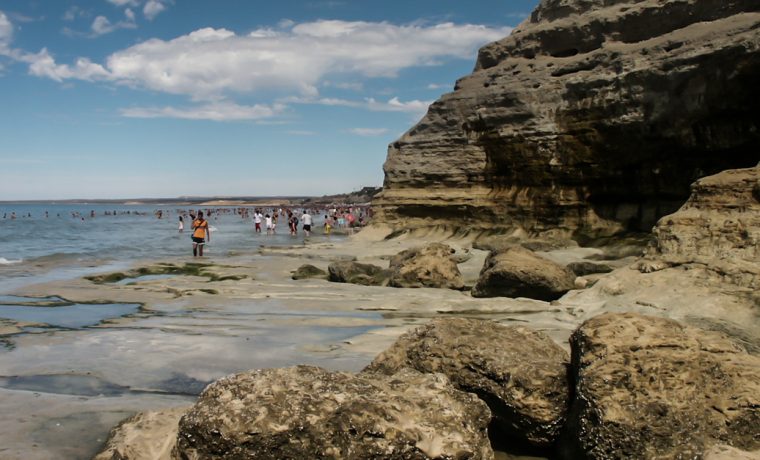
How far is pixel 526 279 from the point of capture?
8789 mm

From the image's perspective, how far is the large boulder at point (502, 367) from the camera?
3811 millimetres

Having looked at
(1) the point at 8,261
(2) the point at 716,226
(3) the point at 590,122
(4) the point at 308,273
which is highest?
(3) the point at 590,122

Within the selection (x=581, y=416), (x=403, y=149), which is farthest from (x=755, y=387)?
(x=403, y=149)

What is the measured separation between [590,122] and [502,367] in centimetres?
1400

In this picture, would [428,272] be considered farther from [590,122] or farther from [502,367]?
[590,122]

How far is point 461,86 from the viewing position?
70.7 feet

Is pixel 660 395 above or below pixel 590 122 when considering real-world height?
below

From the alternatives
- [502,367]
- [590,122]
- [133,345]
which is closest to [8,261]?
[133,345]

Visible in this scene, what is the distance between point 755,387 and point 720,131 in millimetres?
12222

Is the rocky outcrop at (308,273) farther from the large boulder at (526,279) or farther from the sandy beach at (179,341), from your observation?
the large boulder at (526,279)

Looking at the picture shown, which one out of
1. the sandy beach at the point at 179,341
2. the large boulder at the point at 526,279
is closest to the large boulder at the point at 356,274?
the sandy beach at the point at 179,341

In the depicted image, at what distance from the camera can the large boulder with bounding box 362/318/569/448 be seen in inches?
150

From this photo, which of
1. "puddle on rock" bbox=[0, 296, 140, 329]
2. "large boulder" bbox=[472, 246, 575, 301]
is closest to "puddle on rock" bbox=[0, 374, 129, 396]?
"puddle on rock" bbox=[0, 296, 140, 329]

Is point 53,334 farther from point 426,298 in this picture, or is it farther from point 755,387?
point 755,387
